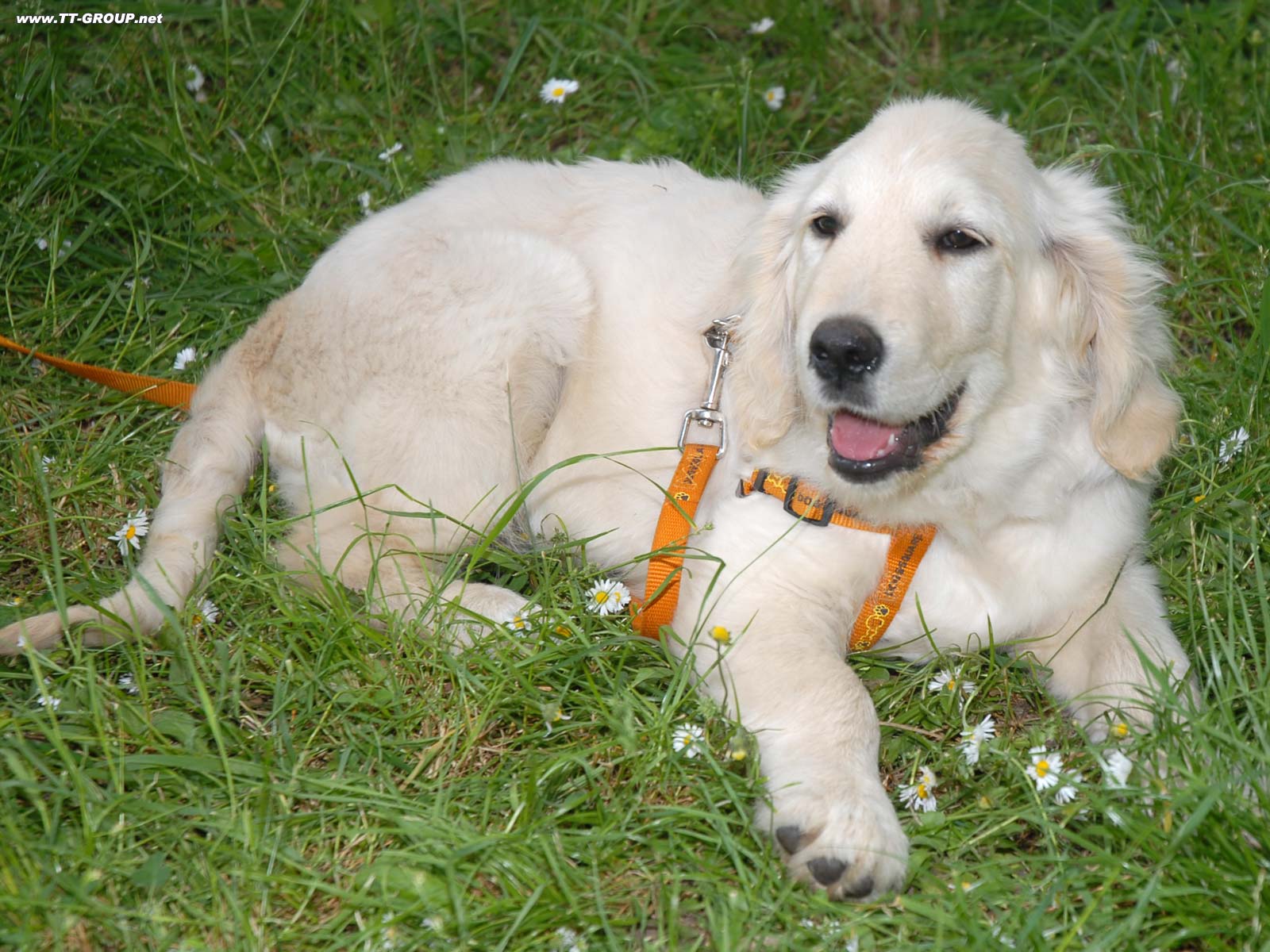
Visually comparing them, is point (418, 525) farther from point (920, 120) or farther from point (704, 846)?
point (920, 120)

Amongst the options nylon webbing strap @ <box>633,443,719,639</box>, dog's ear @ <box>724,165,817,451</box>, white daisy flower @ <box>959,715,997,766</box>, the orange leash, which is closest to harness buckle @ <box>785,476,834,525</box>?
dog's ear @ <box>724,165,817,451</box>

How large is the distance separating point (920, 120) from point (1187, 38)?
2353mm

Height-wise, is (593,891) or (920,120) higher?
(920,120)

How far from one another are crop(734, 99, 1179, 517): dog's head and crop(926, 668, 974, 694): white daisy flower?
0.39 metres

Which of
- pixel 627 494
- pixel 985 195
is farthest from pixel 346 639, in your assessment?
pixel 985 195

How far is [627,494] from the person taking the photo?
306 cm

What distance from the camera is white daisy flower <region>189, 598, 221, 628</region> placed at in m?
2.73

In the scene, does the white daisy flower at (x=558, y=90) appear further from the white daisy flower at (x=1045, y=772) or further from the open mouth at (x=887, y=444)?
the white daisy flower at (x=1045, y=772)

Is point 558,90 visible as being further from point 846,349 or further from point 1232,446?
point 1232,446

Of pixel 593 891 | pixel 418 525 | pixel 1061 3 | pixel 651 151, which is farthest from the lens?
pixel 1061 3

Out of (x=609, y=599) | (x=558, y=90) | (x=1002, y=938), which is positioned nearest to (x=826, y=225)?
(x=609, y=599)

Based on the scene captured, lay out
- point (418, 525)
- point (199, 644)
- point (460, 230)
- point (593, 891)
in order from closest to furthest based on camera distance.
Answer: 1. point (593, 891)
2. point (199, 644)
3. point (418, 525)
4. point (460, 230)

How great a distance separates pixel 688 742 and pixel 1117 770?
786 mm

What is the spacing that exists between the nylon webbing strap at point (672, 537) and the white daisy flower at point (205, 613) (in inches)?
37.7
